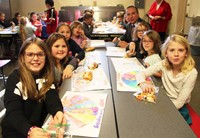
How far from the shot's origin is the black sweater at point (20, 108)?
1066 millimetres

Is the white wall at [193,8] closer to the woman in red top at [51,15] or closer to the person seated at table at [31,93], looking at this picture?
the woman in red top at [51,15]

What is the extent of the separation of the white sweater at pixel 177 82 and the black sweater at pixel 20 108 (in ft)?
2.24

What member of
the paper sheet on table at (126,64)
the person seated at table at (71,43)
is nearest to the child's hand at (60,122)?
the paper sheet on table at (126,64)

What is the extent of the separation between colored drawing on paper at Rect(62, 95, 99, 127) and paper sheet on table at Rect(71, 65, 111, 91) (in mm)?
153

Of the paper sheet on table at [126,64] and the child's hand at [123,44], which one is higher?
the child's hand at [123,44]

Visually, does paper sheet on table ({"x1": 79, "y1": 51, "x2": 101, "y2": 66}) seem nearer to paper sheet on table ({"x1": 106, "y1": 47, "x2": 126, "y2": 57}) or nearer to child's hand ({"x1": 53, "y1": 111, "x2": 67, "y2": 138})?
paper sheet on table ({"x1": 106, "y1": 47, "x2": 126, "y2": 57})

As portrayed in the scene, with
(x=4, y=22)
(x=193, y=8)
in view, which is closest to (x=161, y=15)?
(x=193, y=8)

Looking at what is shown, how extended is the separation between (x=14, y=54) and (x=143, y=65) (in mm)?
4083

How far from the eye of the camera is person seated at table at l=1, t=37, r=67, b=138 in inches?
43.6

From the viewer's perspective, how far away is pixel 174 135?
0.96 m

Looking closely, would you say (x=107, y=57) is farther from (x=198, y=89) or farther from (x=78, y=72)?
(x=198, y=89)

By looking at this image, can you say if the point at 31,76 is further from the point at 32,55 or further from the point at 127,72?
the point at 127,72

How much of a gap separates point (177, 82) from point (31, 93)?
1.05 metres

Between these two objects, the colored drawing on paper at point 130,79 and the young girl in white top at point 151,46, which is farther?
the young girl in white top at point 151,46
